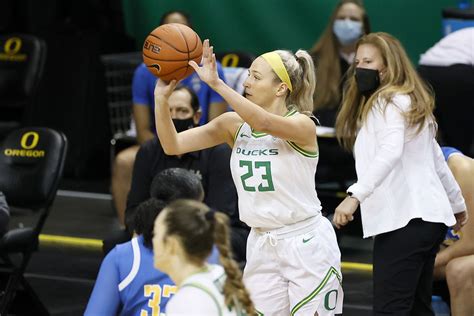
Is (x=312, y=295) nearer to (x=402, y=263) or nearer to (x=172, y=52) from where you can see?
(x=402, y=263)

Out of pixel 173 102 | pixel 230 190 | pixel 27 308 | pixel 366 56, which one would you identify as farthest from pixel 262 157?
pixel 27 308

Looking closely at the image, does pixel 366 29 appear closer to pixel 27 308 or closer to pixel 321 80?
pixel 321 80

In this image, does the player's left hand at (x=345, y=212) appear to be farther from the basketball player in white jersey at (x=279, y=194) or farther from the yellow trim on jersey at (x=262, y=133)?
the yellow trim on jersey at (x=262, y=133)

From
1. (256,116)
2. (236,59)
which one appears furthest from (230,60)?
(256,116)

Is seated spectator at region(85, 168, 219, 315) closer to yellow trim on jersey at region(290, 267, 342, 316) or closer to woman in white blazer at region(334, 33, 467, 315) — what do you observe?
yellow trim on jersey at region(290, 267, 342, 316)

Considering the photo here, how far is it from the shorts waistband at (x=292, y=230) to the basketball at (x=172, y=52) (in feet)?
2.42

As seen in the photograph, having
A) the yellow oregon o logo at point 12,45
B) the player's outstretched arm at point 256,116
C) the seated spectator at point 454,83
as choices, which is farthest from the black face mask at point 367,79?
the yellow oregon o logo at point 12,45

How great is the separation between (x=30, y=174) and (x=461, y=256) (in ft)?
8.78

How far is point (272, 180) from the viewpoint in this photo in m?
5.00

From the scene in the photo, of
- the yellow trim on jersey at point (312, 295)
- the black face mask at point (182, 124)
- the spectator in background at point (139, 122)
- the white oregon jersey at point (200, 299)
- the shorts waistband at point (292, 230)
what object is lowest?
the spectator in background at point (139, 122)

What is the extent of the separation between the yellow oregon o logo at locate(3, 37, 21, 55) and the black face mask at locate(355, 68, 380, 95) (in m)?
4.33

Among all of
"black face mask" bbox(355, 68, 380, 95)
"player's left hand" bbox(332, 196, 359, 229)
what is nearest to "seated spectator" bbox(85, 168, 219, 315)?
"player's left hand" bbox(332, 196, 359, 229)

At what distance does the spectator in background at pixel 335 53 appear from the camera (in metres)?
8.34

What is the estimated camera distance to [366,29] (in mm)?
8453
